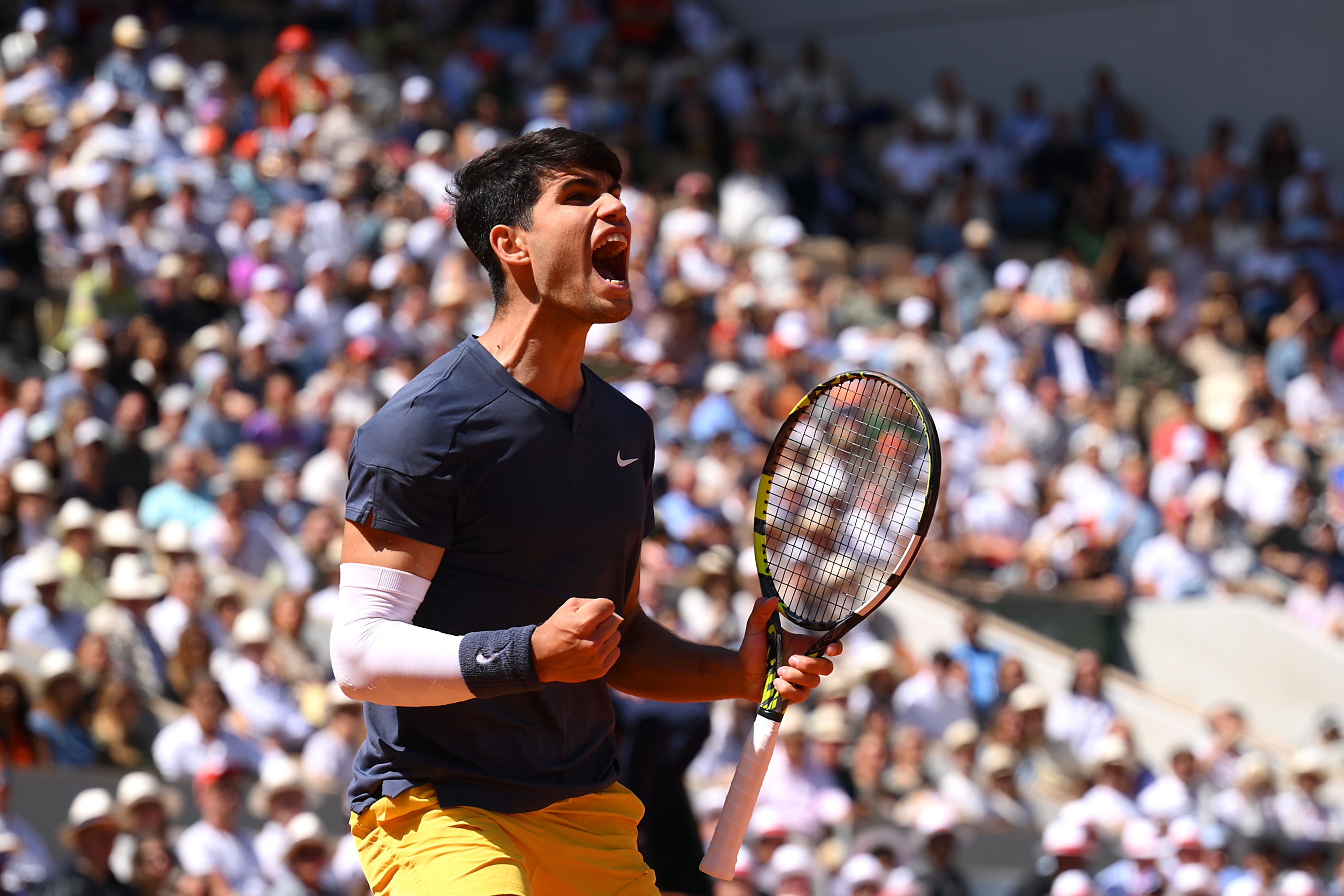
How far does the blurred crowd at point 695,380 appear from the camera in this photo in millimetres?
9258

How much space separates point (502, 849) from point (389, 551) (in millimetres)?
555

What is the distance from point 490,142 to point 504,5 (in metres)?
3.80

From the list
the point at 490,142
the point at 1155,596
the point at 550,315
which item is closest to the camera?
the point at 550,315

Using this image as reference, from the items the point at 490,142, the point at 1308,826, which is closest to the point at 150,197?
the point at 490,142

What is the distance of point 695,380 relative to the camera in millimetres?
13219

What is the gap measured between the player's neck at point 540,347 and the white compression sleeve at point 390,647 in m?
0.43

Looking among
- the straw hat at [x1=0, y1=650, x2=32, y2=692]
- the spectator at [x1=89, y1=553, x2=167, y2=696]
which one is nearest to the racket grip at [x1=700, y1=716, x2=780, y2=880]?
the straw hat at [x1=0, y1=650, x2=32, y2=692]

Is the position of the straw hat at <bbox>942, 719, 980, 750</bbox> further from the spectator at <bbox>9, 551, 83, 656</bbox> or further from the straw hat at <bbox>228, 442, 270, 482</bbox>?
the spectator at <bbox>9, 551, 83, 656</bbox>

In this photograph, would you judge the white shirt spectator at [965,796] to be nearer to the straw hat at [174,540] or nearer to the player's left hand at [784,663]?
the straw hat at [174,540]

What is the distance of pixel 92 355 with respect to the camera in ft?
35.7

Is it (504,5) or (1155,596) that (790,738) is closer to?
(1155,596)

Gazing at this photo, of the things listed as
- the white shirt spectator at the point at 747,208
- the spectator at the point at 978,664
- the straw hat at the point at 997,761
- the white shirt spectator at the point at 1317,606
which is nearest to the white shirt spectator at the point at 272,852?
the straw hat at the point at 997,761

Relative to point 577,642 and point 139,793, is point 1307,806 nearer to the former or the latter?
point 139,793

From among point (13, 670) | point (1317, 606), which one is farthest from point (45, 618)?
point (1317, 606)
